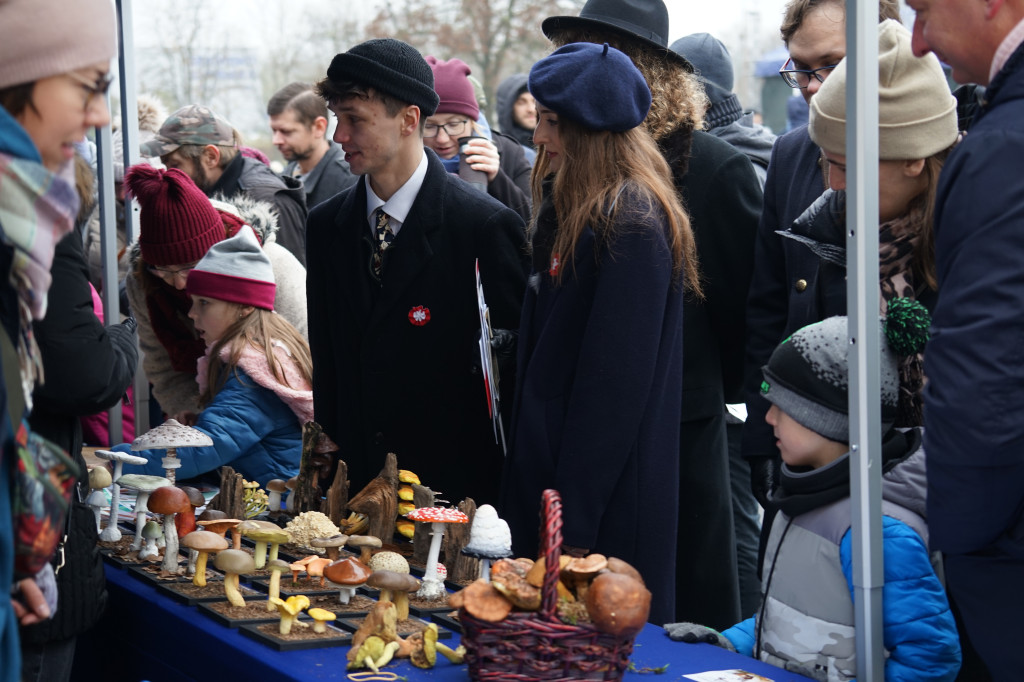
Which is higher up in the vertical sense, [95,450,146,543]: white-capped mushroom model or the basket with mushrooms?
the basket with mushrooms

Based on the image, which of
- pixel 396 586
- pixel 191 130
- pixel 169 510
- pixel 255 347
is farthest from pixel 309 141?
pixel 396 586

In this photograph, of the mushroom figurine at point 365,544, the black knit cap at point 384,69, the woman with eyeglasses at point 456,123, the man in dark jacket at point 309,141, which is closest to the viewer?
the mushroom figurine at point 365,544

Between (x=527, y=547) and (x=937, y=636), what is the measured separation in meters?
1.03

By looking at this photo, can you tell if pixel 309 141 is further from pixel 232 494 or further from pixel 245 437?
pixel 232 494

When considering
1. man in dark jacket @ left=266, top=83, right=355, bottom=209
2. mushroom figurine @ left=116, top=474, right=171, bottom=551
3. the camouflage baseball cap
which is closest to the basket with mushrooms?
mushroom figurine @ left=116, top=474, right=171, bottom=551

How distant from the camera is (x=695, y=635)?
7.00 ft

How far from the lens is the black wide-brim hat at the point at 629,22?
3.18 meters

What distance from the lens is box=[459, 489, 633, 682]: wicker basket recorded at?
1.72 metres

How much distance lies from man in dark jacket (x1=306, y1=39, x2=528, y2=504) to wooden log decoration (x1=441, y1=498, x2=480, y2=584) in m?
0.66

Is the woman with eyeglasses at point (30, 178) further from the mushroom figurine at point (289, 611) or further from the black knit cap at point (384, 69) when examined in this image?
the black knit cap at point (384, 69)

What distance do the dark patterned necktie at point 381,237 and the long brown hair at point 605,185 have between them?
70cm

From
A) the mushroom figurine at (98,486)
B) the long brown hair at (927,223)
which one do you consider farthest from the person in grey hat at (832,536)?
the mushroom figurine at (98,486)

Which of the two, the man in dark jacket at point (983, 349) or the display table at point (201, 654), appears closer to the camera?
the man in dark jacket at point (983, 349)

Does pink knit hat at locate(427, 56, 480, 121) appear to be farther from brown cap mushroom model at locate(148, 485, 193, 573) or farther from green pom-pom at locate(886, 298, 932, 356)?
green pom-pom at locate(886, 298, 932, 356)
